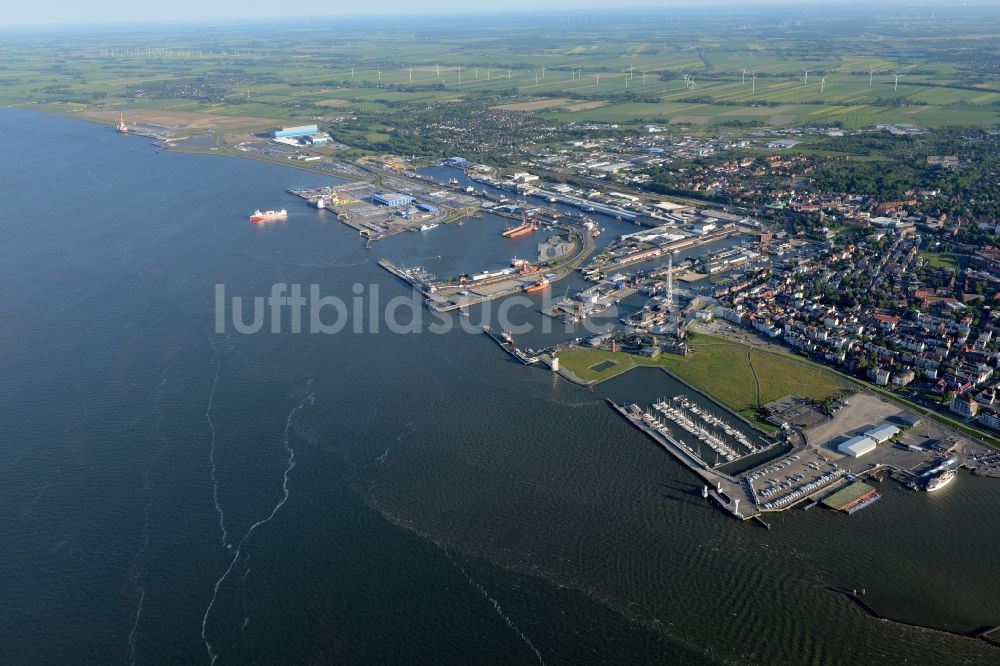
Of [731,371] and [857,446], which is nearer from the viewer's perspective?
[857,446]

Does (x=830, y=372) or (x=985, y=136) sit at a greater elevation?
(x=985, y=136)

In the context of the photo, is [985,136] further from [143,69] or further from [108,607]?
[143,69]

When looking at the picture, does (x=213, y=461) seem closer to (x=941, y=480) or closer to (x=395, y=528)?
(x=395, y=528)

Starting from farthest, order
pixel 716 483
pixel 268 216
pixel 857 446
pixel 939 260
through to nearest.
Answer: pixel 268 216, pixel 939 260, pixel 857 446, pixel 716 483

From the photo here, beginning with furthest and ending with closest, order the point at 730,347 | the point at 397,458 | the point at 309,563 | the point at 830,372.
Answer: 1. the point at 730,347
2. the point at 830,372
3. the point at 397,458
4. the point at 309,563

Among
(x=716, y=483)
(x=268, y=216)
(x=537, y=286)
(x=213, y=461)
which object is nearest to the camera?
(x=716, y=483)

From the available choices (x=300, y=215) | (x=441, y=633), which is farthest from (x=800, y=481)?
(x=300, y=215)

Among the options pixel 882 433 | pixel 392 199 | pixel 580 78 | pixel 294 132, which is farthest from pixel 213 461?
pixel 580 78
